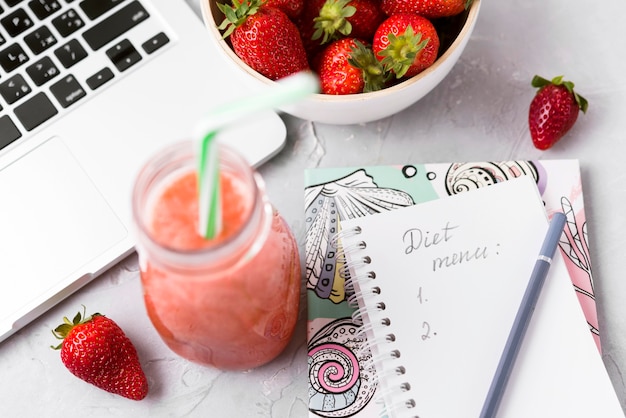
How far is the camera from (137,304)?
0.66 metres

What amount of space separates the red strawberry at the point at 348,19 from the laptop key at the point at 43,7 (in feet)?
0.92

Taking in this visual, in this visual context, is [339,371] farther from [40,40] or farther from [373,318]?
[40,40]

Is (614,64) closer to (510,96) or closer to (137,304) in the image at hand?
(510,96)

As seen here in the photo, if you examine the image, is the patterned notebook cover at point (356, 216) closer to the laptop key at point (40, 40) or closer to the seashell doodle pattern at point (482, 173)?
the seashell doodle pattern at point (482, 173)

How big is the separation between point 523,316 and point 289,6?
0.35m

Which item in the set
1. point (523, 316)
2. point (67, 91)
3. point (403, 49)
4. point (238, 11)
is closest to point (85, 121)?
point (67, 91)

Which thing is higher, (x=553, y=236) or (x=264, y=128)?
(x=264, y=128)

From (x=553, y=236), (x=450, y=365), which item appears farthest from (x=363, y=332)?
(x=553, y=236)

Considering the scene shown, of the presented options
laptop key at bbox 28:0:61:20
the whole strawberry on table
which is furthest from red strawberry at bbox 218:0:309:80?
laptop key at bbox 28:0:61:20

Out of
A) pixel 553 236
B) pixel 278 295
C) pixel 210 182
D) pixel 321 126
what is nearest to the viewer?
pixel 210 182

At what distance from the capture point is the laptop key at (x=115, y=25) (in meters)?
0.71

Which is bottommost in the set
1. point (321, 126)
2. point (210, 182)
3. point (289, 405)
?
point (289, 405)

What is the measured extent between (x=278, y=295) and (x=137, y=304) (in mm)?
207

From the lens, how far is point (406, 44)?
1.96 feet
